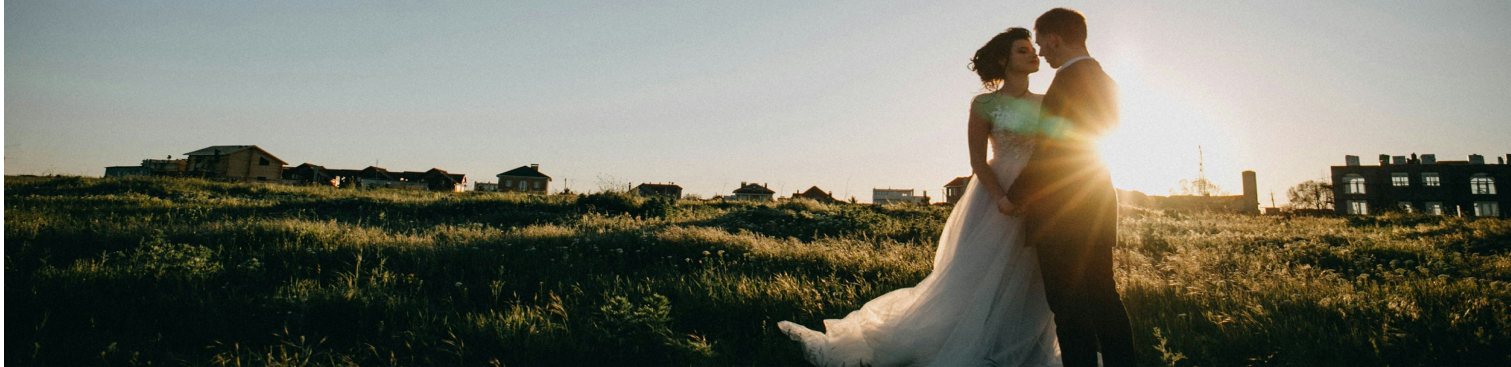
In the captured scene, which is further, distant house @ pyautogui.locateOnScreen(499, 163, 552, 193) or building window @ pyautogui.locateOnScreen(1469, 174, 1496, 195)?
distant house @ pyautogui.locateOnScreen(499, 163, 552, 193)

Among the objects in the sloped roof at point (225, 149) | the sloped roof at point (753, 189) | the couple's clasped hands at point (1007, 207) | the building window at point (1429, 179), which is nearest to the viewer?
the couple's clasped hands at point (1007, 207)

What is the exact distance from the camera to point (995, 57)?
117 inches

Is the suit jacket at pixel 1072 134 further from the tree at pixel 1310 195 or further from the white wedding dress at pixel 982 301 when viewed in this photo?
the tree at pixel 1310 195

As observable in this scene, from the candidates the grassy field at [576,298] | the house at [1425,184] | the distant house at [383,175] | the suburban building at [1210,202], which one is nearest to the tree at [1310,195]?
the house at [1425,184]

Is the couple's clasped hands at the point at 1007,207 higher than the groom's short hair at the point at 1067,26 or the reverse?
the reverse

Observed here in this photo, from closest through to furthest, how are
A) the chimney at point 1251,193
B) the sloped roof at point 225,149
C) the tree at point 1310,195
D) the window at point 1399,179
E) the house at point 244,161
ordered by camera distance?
the chimney at point 1251,193
the house at point 244,161
the sloped roof at point 225,149
the window at point 1399,179
the tree at point 1310,195

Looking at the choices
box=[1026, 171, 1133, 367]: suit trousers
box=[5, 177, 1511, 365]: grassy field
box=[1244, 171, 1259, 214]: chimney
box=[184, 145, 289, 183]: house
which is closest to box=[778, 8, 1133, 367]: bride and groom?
box=[1026, 171, 1133, 367]: suit trousers

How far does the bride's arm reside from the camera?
2.82 metres

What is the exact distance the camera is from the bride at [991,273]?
2818 millimetres

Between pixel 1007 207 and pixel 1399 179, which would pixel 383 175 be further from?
pixel 1399 179

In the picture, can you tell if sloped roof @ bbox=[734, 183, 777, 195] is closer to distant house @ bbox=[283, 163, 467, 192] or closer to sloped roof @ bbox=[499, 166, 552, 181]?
sloped roof @ bbox=[499, 166, 552, 181]

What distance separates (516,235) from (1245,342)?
21.9 ft

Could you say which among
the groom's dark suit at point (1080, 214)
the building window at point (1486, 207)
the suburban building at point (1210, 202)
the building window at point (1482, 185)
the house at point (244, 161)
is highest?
the house at point (244, 161)

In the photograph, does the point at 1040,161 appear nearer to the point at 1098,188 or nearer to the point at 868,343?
the point at 1098,188
